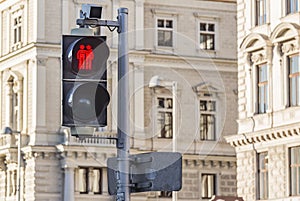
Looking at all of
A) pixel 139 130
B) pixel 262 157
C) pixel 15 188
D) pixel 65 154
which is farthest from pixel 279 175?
pixel 139 130

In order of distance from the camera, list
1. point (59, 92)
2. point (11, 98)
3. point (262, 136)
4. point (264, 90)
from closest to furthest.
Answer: point (262, 136), point (264, 90), point (59, 92), point (11, 98)

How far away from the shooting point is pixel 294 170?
39469 mm

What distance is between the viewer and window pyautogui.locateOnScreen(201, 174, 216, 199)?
195 feet

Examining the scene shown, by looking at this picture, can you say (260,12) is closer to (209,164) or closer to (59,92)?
(59,92)

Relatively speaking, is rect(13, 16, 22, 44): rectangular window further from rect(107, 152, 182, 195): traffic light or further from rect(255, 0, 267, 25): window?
rect(107, 152, 182, 195): traffic light

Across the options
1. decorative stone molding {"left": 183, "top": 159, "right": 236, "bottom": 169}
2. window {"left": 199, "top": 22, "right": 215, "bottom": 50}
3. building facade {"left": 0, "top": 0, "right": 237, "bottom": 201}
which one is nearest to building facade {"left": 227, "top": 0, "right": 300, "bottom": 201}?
building facade {"left": 0, "top": 0, "right": 237, "bottom": 201}

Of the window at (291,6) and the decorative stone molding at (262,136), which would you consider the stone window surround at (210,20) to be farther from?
the window at (291,6)

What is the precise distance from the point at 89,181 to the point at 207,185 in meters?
6.32

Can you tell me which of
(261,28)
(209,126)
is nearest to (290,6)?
(261,28)

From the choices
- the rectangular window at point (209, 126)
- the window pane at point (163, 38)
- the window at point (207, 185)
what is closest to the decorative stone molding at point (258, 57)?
the rectangular window at point (209, 126)

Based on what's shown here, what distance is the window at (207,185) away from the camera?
195ft

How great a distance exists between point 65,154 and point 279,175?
18316mm

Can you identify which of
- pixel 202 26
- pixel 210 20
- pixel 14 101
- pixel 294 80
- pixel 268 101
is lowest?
pixel 268 101

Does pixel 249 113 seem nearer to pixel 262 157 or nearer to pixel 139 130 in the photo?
pixel 262 157
